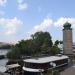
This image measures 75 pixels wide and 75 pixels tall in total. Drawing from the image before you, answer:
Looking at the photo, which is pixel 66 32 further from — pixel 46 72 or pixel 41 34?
→ pixel 46 72

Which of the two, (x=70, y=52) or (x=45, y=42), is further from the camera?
(x=45, y=42)

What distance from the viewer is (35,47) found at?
294 ft

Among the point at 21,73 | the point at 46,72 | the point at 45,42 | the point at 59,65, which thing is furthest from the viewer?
the point at 45,42

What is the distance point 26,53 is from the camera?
8481cm

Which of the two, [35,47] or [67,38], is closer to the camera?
[67,38]

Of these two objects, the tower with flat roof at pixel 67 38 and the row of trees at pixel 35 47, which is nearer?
the row of trees at pixel 35 47

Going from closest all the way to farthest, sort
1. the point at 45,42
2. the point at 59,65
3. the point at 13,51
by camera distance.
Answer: the point at 59,65 → the point at 13,51 → the point at 45,42

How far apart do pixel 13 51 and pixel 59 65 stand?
1186 inches

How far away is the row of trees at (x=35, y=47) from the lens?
262 feet

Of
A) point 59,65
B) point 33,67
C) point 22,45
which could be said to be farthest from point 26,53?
point 33,67

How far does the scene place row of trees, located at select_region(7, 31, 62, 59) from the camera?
7997cm

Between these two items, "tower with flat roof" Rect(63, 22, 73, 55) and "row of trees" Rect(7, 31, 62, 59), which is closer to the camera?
"row of trees" Rect(7, 31, 62, 59)

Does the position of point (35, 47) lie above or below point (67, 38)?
below

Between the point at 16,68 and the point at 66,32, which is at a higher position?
the point at 66,32
